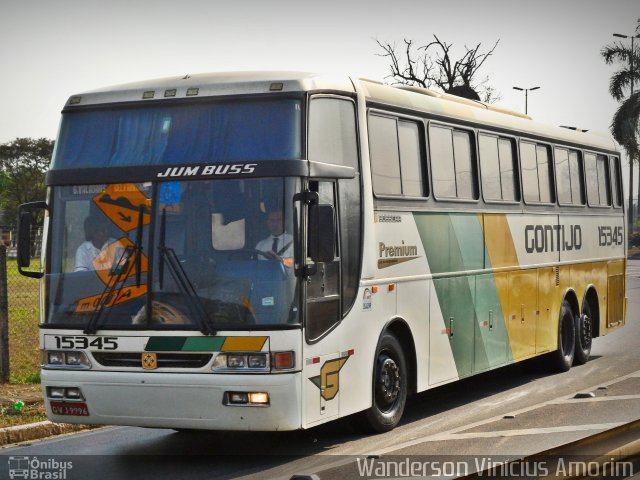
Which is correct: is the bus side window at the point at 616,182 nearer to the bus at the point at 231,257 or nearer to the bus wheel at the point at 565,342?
the bus wheel at the point at 565,342

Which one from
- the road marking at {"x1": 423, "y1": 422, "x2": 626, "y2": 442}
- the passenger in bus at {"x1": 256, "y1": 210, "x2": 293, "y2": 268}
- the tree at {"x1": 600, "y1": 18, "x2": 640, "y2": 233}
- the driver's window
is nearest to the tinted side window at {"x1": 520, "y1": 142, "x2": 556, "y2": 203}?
the road marking at {"x1": 423, "y1": 422, "x2": 626, "y2": 442}

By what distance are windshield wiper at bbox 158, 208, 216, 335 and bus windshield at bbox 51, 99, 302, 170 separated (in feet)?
2.05

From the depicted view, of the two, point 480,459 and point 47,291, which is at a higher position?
point 47,291

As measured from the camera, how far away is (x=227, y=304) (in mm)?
9438

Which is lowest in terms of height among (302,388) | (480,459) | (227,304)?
(480,459)

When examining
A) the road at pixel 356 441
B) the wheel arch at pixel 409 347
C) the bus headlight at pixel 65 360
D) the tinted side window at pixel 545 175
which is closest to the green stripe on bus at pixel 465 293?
the road at pixel 356 441

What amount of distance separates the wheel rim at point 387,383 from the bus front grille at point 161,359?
218 centimetres

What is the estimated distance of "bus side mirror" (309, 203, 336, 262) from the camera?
9500mm

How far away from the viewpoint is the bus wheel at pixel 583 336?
56.2 feet

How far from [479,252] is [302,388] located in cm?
467

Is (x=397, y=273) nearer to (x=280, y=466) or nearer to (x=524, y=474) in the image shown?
(x=280, y=466)

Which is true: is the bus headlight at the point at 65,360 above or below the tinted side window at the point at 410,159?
below

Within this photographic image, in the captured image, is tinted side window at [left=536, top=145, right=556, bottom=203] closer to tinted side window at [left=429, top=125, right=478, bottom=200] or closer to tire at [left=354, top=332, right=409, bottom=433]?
tinted side window at [left=429, top=125, right=478, bottom=200]

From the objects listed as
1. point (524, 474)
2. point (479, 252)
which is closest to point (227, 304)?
point (524, 474)
